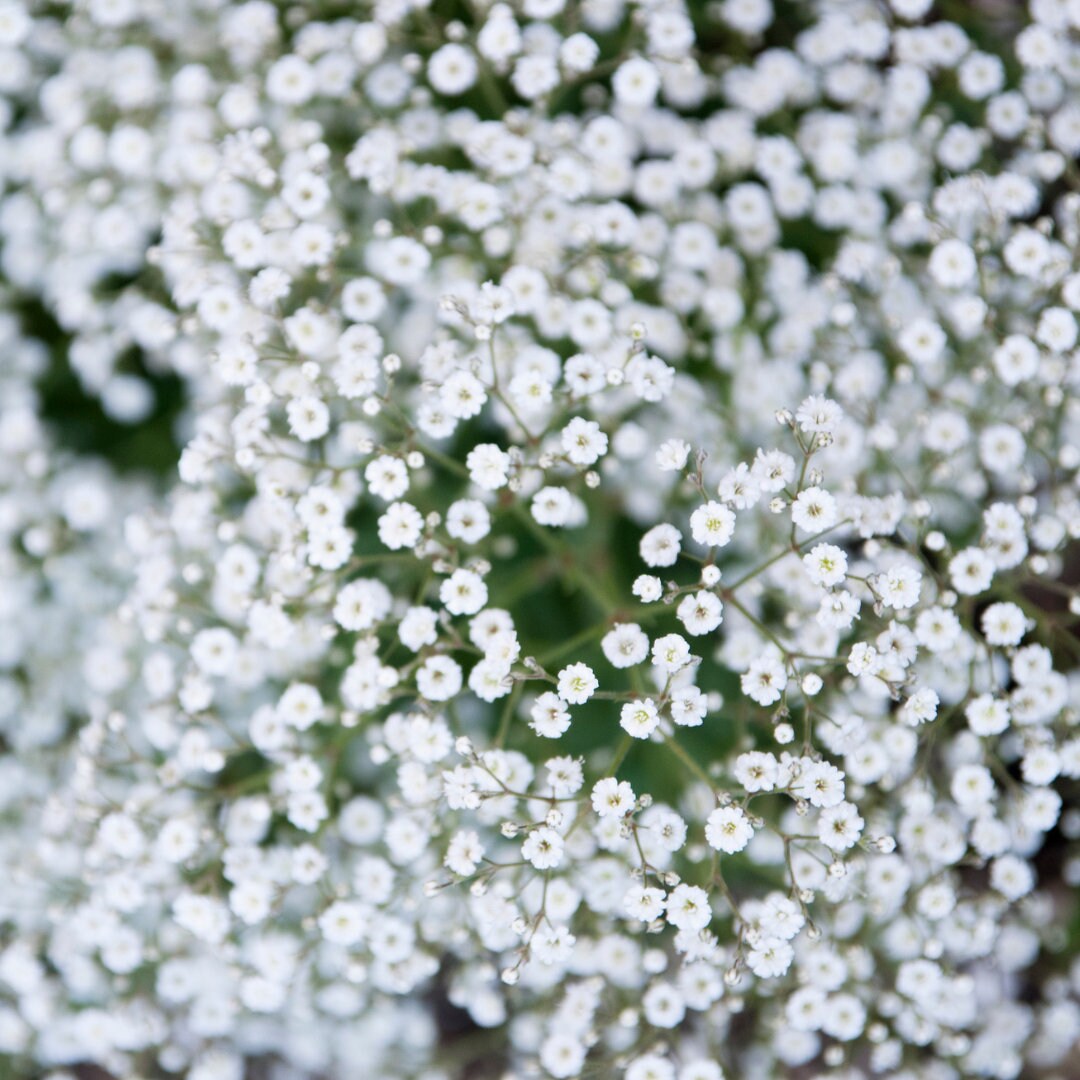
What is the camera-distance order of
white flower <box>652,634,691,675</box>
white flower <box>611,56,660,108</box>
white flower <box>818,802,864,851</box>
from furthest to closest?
white flower <box>611,56,660,108</box> → white flower <box>818,802,864,851</box> → white flower <box>652,634,691,675</box>

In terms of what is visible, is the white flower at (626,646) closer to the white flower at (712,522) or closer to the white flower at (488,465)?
the white flower at (712,522)

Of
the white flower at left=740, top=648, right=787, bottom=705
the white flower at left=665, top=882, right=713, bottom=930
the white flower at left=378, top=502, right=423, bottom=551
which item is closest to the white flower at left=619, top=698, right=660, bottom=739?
the white flower at left=740, top=648, right=787, bottom=705

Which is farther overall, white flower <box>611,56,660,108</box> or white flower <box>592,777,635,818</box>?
white flower <box>611,56,660,108</box>

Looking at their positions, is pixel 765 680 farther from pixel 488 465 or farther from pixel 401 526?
pixel 401 526

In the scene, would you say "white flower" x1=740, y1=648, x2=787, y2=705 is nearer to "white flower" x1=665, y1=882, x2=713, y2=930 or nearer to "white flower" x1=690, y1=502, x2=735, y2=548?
"white flower" x1=690, y1=502, x2=735, y2=548

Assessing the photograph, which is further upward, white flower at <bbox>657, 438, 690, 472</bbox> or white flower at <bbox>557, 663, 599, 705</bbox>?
white flower at <bbox>657, 438, 690, 472</bbox>

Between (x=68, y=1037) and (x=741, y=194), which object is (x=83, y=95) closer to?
(x=741, y=194)

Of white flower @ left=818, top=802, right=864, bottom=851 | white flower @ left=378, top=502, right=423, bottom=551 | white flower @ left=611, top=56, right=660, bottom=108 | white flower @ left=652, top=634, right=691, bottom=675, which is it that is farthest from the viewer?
white flower @ left=611, top=56, right=660, bottom=108

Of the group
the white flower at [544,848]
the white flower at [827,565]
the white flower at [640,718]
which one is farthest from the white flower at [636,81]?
the white flower at [544,848]
